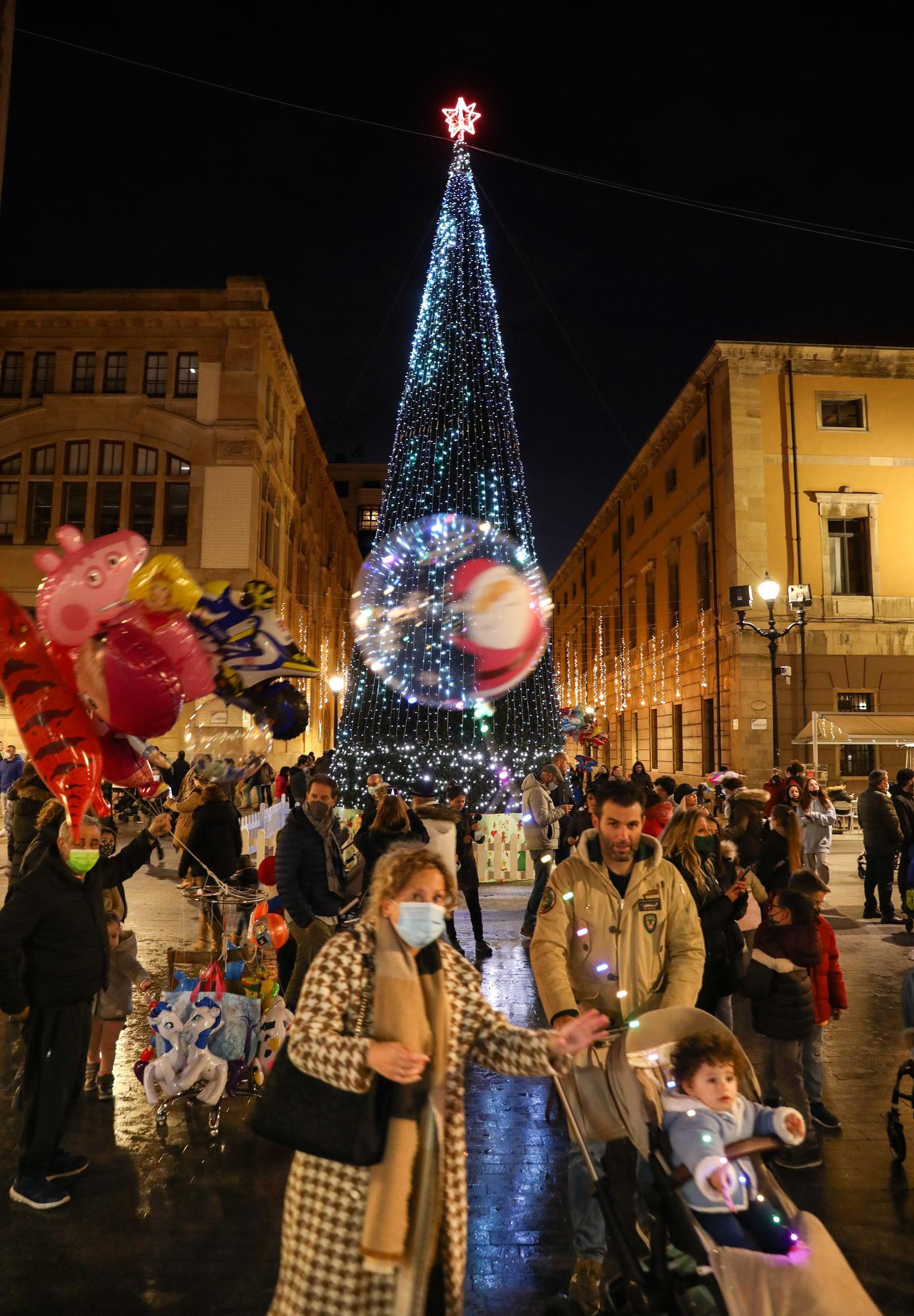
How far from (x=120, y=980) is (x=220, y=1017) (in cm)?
66

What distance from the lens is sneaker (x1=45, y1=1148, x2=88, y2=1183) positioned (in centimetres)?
427

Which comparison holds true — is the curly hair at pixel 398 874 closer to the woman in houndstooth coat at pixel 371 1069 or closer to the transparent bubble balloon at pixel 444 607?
the woman in houndstooth coat at pixel 371 1069

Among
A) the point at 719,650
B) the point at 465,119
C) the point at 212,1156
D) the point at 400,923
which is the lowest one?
the point at 212,1156

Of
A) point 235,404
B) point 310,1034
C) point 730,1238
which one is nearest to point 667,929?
point 730,1238

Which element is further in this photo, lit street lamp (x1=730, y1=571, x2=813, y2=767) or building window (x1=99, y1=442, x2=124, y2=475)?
Result: building window (x1=99, y1=442, x2=124, y2=475)

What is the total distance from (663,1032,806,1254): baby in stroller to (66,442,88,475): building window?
32428 millimetres

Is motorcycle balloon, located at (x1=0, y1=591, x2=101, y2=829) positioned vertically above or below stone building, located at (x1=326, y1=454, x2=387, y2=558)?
below

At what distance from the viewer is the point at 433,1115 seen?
2.52 m

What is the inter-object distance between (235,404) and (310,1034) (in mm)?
30778

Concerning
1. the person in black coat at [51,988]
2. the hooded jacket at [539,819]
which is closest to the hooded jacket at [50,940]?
the person in black coat at [51,988]

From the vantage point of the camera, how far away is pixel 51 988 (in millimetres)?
4172

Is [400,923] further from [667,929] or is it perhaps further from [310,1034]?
[667,929]

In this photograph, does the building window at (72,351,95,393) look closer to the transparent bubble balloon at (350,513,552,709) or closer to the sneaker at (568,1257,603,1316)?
the transparent bubble balloon at (350,513,552,709)

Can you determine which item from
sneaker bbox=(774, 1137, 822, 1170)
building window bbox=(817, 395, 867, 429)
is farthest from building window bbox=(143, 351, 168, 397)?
sneaker bbox=(774, 1137, 822, 1170)
